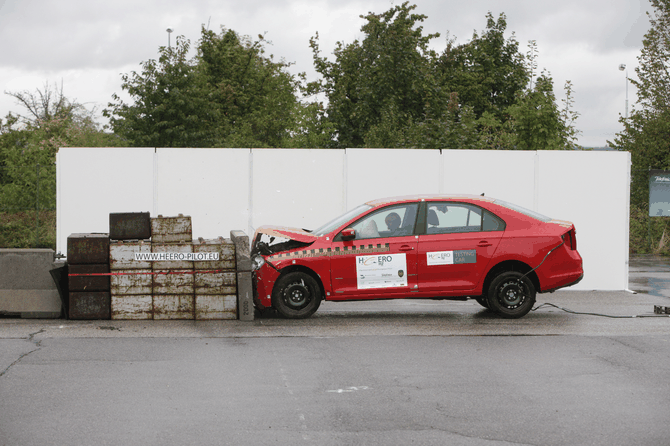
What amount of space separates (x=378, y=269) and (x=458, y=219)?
137 centimetres

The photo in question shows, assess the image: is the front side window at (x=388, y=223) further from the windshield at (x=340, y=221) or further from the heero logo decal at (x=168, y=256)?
the heero logo decal at (x=168, y=256)

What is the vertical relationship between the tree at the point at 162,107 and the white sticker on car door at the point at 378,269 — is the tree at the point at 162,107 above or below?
above

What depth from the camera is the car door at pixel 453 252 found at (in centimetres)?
1073

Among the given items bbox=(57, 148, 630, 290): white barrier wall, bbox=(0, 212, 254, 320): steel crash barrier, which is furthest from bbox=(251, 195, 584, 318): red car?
→ bbox=(57, 148, 630, 290): white barrier wall

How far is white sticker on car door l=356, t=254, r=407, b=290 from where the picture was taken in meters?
10.7

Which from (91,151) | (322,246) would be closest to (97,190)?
(91,151)

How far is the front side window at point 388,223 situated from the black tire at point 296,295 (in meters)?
0.96

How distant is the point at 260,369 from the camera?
772 cm

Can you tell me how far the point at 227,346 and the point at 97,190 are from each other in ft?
22.6

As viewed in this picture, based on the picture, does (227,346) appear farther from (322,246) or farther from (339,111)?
(339,111)

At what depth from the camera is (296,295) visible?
10.7m

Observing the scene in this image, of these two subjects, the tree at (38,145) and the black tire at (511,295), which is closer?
the black tire at (511,295)

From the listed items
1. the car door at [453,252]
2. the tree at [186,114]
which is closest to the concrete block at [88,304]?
the car door at [453,252]

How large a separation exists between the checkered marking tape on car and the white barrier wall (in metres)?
4.16
